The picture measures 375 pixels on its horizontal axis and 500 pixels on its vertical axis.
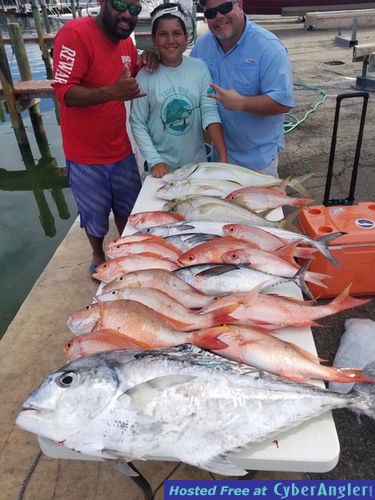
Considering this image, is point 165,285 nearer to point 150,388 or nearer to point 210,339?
point 210,339

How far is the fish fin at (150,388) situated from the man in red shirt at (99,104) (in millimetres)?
1883

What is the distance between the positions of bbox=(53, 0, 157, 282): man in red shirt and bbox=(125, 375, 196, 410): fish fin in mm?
1883

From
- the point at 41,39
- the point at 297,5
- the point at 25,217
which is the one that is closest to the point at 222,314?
the point at 25,217

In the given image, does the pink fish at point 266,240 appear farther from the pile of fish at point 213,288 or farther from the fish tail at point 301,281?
the fish tail at point 301,281

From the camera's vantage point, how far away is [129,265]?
1902 millimetres

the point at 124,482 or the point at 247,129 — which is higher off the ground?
the point at 247,129

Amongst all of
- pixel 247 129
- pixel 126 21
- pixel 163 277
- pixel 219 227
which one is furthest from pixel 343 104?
pixel 163 277

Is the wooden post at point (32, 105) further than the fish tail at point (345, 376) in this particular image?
Yes

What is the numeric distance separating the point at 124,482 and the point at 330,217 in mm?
2061

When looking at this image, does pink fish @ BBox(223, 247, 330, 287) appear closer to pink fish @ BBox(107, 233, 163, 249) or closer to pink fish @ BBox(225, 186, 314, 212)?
pink fish @ BBox(107, 233, 163, 249)

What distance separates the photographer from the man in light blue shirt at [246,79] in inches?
107

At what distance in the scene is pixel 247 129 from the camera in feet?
10.2

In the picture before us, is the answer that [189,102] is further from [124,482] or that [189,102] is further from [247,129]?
[124,482]

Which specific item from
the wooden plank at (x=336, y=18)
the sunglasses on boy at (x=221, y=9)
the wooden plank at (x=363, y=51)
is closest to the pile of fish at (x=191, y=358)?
the sunglasses on boy at (x=221, y=9)
